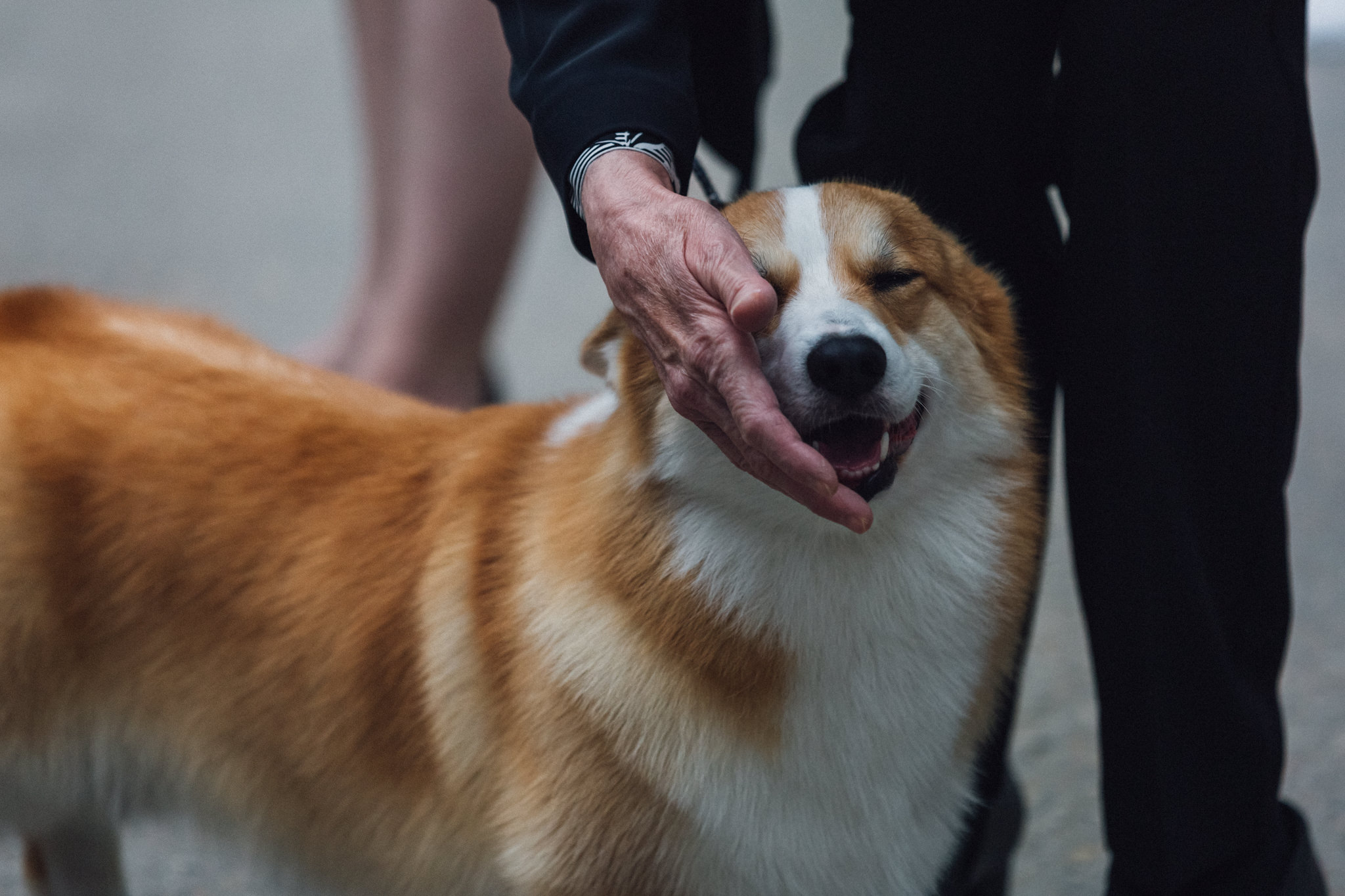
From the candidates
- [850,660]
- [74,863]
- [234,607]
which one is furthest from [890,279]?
[74,863]

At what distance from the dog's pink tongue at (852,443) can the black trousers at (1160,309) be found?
1.09ft

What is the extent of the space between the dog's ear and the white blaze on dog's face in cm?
16

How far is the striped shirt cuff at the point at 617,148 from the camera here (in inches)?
44.8

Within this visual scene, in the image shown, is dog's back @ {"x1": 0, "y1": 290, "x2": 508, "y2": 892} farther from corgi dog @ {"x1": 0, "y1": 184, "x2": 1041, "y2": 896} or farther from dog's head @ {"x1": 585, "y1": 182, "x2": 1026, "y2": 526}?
dog's head @ {"x1": 585, "y1": 182, "x2": 1026, "y2": 526}

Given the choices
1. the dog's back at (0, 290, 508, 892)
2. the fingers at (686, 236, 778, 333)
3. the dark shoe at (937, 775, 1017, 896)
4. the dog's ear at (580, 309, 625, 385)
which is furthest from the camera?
the dark shoe at (937, 775, 1017, 896)

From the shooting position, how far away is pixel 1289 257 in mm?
1226

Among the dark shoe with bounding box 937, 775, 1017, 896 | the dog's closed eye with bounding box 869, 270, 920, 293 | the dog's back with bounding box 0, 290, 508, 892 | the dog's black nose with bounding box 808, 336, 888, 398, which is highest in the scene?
the dog's closed eye with bounding box 869, 270, 920, 293

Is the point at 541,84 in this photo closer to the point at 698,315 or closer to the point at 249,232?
the point at 698,315

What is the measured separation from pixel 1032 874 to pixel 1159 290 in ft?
3.07

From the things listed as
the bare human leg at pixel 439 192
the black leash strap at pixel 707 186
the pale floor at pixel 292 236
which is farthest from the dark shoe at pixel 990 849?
the bare human leg at pixel 439 192

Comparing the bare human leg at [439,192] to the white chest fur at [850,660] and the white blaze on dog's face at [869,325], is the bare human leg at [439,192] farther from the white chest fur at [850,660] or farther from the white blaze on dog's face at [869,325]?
the white chest fur at [850,660]

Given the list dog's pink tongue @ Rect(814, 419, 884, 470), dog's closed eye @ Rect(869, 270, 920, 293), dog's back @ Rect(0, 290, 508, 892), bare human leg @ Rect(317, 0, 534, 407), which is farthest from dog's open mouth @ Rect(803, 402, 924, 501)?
bare human leg @ Rect(317, 0, 534, 407)

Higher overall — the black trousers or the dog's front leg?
the black trousers

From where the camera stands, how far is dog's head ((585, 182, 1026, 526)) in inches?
41.8
